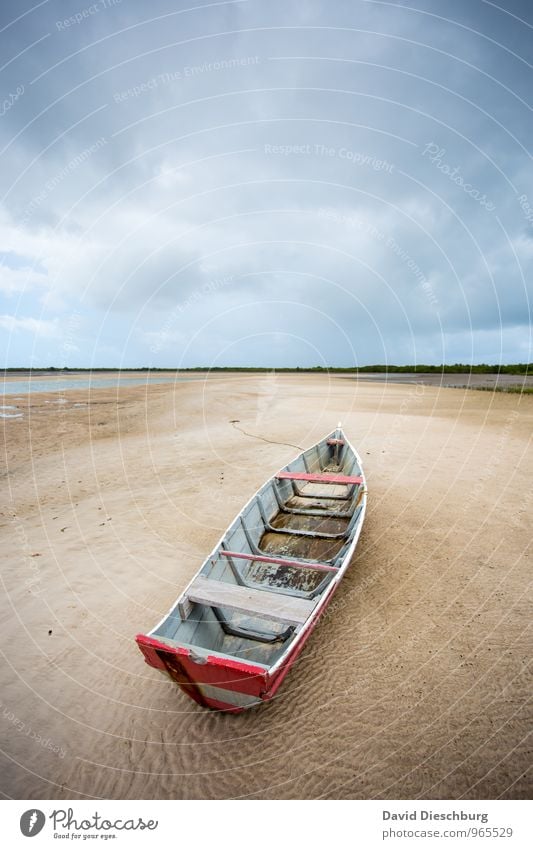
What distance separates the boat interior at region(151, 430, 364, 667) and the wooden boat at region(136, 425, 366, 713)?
1cm

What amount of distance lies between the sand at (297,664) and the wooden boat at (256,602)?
1.64 ft

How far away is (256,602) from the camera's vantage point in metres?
4.62

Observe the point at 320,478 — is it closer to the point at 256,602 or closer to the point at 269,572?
the point at 269,572

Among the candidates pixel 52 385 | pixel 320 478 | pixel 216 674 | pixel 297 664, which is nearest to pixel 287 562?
pixel 297 664

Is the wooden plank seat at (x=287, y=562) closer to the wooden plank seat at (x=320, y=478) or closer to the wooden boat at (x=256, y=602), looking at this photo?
the wooden boat at (x=256, y=602)

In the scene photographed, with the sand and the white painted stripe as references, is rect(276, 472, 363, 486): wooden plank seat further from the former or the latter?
the white painted stripe

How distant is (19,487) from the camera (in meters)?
11.1

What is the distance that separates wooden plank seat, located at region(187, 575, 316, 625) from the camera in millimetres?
4406

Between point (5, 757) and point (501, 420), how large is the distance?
21.6m

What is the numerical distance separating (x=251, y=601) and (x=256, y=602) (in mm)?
62

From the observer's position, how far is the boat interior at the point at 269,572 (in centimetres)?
450

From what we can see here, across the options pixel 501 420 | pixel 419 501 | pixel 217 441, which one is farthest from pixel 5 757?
pixel 501 420

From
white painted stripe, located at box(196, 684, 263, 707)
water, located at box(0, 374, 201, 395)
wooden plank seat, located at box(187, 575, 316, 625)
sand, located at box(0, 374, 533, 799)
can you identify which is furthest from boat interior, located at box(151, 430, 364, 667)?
water, located at box(0, 374, 201, 395)
